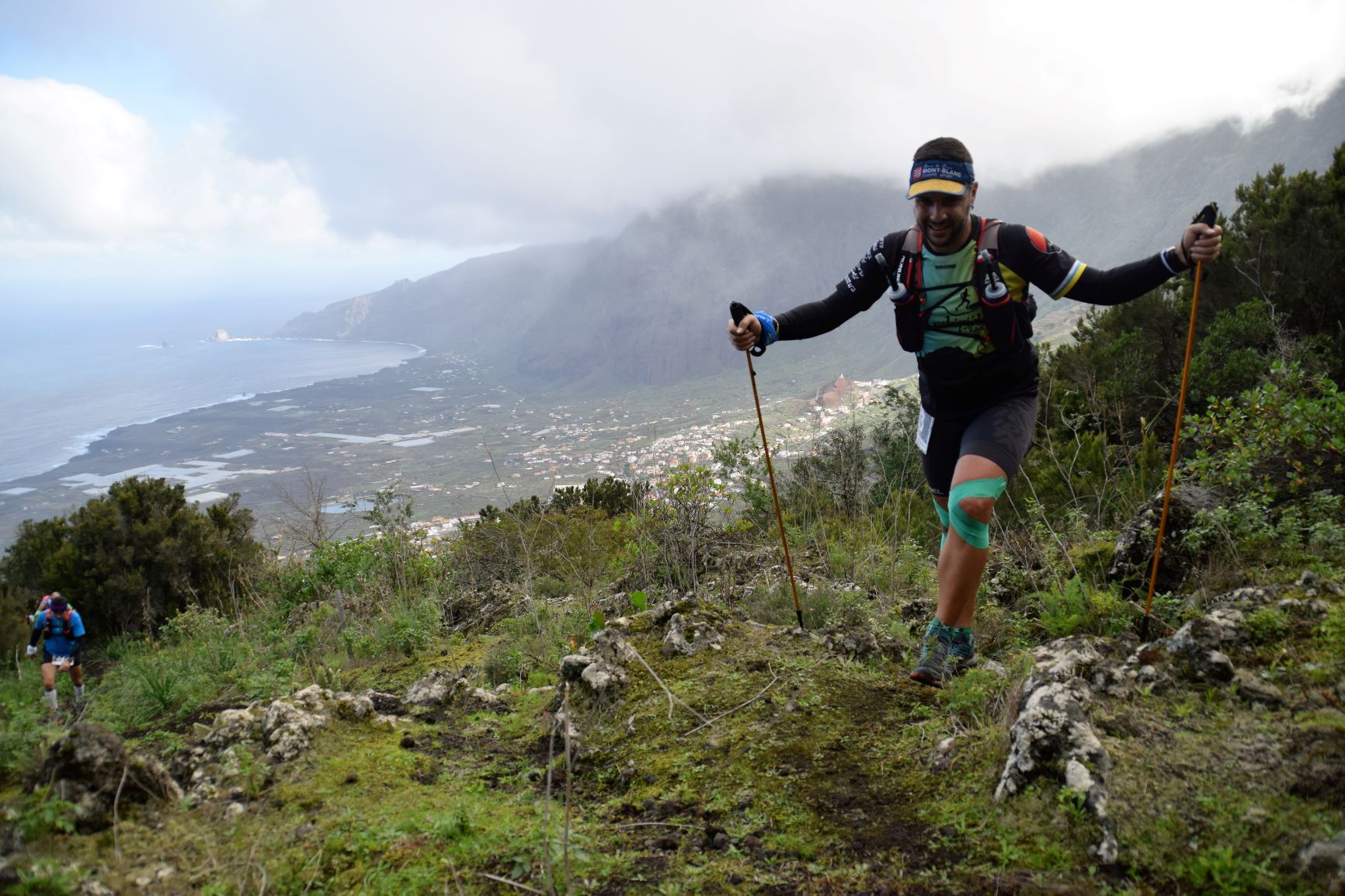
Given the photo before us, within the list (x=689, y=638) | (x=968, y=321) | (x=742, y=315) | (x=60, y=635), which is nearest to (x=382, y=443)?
(x=60, y=635)

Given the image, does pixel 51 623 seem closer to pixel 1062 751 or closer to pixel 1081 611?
pixel 1081 611

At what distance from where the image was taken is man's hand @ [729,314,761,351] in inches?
147

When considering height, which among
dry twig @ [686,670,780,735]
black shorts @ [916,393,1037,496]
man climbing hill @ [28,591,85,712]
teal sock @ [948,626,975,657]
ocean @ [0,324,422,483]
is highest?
ocean @ [0,324,422,483]

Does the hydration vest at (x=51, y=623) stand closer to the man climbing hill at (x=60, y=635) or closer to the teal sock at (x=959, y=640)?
the man climbing hill at (x=60, y=635)

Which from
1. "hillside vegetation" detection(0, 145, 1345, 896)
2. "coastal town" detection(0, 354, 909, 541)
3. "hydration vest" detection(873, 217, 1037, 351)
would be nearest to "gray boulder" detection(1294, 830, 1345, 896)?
"hillside vegetation" detection(0, 145, 1345, 896)

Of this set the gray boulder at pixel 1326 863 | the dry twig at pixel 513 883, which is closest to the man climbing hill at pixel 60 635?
the dry twig at pixel 513 883

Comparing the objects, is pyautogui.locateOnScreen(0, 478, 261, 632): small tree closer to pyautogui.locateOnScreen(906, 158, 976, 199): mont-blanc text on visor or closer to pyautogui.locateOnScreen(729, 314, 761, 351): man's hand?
pyautogui.locateOnScreen(729, 314, 761, 351): man's hand

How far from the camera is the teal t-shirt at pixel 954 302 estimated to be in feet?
11.0

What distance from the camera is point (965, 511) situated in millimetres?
3176

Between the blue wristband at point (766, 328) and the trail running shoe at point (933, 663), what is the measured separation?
5.26ft

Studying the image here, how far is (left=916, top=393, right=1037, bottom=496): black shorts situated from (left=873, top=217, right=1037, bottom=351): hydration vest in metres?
0.29

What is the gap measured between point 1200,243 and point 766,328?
1.80 m

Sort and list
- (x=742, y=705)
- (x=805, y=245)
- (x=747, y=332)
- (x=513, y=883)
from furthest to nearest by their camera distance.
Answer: (x=805, y=245), (x=747, y=332), (x=742, y=705), (x=513, y=883)

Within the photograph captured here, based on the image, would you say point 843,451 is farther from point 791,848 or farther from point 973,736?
point 791,848
